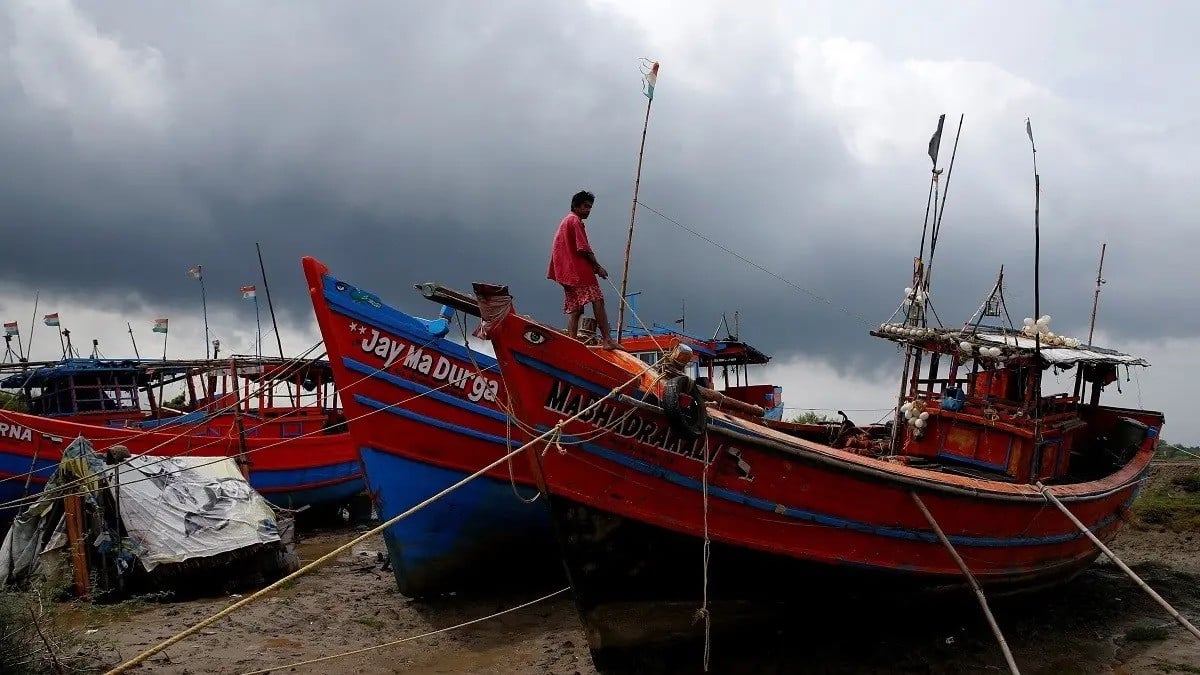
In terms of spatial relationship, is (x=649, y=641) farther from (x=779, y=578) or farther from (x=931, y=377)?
(x=931, y=377)

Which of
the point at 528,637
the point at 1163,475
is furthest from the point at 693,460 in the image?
the point at 1163,475

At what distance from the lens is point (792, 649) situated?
738 centimetres

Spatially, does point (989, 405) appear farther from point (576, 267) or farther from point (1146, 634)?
point (576, 267)

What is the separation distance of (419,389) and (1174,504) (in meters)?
16.3

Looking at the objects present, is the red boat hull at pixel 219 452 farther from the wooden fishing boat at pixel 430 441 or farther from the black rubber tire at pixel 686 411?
the black rubber tire at pixel 686 411

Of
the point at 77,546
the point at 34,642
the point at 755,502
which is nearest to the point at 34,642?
the point at 34,642

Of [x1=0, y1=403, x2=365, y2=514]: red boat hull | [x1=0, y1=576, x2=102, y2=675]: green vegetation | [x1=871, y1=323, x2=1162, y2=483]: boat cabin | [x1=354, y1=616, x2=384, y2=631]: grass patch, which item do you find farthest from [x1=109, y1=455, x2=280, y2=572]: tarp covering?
[x1=871, y1=323, x2=1162, y2=483]: boat cabin

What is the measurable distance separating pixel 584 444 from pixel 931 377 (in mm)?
5940

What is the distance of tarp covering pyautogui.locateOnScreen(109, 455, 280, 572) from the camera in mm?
9359

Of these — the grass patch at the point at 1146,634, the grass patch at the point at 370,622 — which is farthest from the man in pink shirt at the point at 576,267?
the grass patch at the point at 1146,634

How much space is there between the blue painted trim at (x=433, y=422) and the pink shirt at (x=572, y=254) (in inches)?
86.5

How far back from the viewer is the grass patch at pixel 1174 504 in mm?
15016

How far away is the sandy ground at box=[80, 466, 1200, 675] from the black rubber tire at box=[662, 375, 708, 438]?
7.38 ft

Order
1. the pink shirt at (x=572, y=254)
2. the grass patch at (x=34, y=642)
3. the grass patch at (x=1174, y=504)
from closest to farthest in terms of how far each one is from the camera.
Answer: the grass patch at (x=34, y=642), the pink shirt at (x=572, y=254), the grass patch at (x=1174, y=504)
